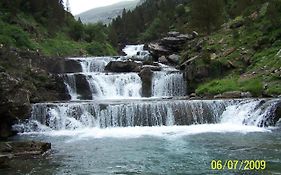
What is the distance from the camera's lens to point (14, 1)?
189 feet

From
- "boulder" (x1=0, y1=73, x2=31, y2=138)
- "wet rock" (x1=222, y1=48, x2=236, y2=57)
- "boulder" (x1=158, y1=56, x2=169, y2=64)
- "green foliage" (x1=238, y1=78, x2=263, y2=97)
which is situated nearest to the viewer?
"boulder" (x1=0, y1=73, x2=31, y2=138)

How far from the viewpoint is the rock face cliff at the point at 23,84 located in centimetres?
2361

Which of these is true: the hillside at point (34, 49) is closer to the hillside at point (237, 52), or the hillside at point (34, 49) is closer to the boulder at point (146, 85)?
the boulder at point (146, 85)

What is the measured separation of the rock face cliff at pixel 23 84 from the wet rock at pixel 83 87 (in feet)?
5.06

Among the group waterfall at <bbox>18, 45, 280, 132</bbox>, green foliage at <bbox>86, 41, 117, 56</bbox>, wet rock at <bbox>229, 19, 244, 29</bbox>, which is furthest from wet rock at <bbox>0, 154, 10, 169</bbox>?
green foliage at <bbox>86, 41, 117, 56</bbox>

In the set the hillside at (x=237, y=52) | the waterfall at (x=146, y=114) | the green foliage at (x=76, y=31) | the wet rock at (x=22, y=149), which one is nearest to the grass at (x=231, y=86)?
the hillside at (x=237, y=52)

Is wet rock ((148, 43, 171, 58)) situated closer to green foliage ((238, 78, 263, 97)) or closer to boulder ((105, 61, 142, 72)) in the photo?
boulder ((105, 61, 142, 72))

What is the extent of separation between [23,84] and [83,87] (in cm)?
1176

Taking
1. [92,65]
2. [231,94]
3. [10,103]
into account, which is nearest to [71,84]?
[92,65]

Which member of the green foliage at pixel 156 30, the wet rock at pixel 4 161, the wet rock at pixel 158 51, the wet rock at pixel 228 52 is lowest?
the wet rock at pixel 4 161

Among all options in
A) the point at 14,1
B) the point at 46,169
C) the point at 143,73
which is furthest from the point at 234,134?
the point at 14,1

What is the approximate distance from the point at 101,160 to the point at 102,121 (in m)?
10.9

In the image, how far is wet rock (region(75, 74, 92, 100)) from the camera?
3900 centimetres

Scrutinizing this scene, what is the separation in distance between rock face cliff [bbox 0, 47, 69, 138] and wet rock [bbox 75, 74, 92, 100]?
1543 mm
